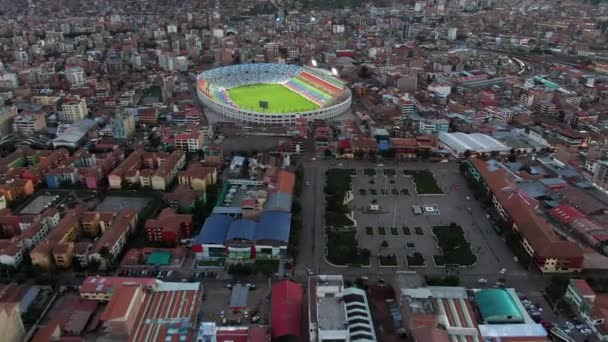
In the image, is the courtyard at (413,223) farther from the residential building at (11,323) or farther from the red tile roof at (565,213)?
the residential building at (11,323)

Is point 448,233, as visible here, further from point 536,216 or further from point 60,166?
point 60,166

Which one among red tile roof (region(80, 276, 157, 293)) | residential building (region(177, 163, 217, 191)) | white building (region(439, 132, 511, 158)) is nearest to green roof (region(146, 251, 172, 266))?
red tile roof (region(80, 276, 157, 293))

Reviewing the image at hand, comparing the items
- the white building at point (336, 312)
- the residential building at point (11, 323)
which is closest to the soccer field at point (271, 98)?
the white building at point (336, 312)

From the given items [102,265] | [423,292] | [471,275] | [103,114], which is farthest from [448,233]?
[103,114]

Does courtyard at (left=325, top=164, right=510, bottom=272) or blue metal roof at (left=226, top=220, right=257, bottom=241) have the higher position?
blue metal roof at (left=226, top=220, right=257, bottom=241)

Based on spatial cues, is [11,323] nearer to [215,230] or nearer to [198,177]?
[215,230]

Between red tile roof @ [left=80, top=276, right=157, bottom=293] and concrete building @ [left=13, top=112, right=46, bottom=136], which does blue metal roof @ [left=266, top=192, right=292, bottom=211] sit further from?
concrete building @ [left=13, top=112, right=46, bottom=136]
